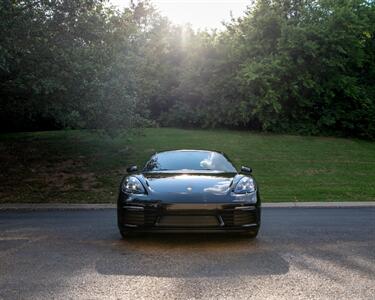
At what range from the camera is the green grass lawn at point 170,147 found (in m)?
13.3

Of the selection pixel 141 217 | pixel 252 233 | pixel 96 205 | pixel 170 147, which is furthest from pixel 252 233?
pixel 170 147

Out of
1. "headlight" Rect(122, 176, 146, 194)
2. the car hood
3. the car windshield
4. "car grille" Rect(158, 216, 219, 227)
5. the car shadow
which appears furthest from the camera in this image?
the car windshield

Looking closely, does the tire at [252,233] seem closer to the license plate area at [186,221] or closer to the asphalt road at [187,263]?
the asphalt road at [187,263]

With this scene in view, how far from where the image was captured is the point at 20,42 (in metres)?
11.7

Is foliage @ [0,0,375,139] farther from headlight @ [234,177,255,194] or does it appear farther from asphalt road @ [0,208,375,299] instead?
headlight @ [234,177,255,194]

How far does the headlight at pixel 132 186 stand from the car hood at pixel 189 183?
10 cm

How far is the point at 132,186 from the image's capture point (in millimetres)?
6637

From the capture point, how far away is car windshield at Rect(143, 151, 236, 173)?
25.0 ft

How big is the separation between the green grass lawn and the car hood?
5.75 m

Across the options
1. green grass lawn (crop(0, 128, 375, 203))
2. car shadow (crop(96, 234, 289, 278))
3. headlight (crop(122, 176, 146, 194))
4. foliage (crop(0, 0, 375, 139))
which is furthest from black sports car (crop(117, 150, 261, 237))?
foliage (crop(0, 0, 375, 139))

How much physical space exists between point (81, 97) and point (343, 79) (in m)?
14.4

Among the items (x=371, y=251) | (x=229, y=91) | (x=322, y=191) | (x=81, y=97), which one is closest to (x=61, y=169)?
(x=81, y=97)

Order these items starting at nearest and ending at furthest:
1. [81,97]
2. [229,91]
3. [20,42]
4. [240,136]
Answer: [20,42] → [81,97] → [240,136] → [229,91]

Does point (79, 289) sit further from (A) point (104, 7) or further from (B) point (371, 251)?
(A) point (104, 7)
